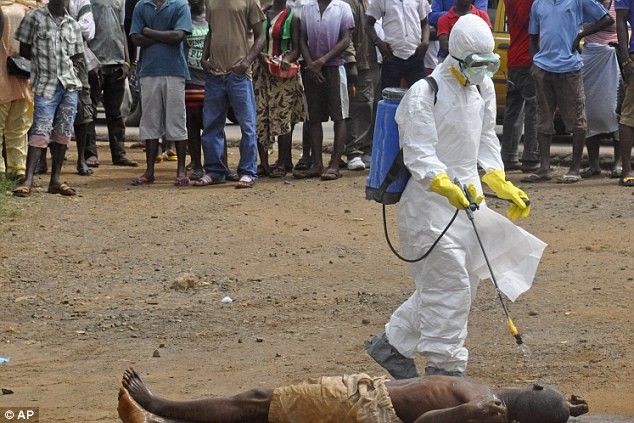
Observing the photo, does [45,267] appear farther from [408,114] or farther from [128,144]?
[128,144]

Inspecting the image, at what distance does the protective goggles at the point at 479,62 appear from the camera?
21.2 feet

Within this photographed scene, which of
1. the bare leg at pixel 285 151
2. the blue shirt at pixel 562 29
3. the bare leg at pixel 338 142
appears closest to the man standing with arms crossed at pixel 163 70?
the bare leg at pixel 285 151

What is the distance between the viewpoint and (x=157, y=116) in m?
12.5

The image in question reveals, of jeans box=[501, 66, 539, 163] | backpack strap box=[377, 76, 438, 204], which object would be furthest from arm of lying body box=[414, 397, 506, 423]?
jeans box=[501, 66, 539, 163]

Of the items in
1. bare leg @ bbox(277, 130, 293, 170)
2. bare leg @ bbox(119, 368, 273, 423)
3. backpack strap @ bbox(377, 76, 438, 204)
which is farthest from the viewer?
bare leg @ bbox(277, 130, 293, 170)

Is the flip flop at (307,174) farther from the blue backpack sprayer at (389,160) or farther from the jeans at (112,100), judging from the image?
the blue backpack sprayer at (389,160)

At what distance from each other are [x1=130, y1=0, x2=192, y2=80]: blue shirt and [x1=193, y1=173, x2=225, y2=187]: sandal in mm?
1002

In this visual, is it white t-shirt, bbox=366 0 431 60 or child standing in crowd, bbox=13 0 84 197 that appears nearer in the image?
child standing in crowd, bbox=13 0 84 197

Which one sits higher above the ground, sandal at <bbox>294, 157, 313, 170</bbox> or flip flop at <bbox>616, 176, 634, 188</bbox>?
flip flop at <bbox>616, 176, 634, 188</bbox>

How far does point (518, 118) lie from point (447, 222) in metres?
6.86

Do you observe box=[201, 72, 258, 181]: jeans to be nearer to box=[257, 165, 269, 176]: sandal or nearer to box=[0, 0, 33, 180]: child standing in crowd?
box=[257, 165, 269, 176]: sandal

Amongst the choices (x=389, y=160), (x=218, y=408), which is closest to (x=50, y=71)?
(x=389, y=160)

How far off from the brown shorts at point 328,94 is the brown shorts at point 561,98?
185cm

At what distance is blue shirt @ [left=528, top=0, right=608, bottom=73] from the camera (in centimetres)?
1203
